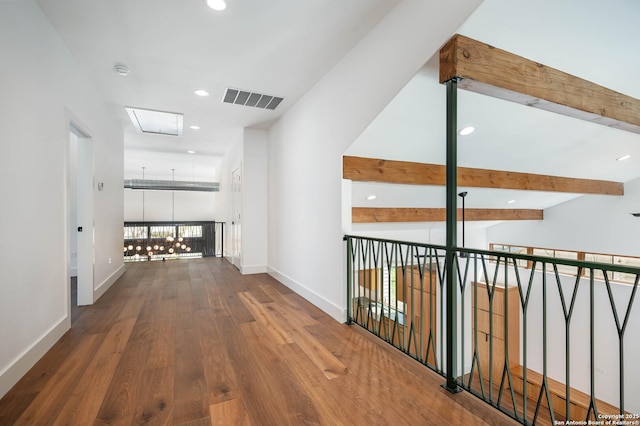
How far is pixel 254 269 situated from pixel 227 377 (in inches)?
136

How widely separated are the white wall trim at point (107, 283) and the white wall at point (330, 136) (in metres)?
2.45

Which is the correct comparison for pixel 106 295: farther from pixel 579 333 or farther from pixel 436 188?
pixel 579 333

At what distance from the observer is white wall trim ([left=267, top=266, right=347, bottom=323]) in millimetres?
3014

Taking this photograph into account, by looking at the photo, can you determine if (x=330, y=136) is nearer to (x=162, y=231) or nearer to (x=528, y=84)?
(x=528, y=84)

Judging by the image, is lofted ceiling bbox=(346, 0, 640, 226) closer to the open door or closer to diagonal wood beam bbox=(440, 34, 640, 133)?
diagonal wood beam bbox=(440, 34, 640, 133)

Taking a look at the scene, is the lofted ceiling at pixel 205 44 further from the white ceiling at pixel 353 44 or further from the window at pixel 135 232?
the window at pixel 135 232

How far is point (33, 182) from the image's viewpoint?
7.34 ft

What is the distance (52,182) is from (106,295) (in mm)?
2083

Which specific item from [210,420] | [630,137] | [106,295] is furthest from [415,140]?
[106,295]

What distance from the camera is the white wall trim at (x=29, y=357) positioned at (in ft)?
6.00

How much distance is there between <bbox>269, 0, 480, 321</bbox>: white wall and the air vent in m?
0.33

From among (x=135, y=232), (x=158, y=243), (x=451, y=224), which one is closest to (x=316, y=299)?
(x=451, y=224)

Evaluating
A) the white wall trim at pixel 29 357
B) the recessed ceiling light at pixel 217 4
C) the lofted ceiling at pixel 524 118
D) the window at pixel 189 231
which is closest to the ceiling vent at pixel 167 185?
the window at pixel 189 231

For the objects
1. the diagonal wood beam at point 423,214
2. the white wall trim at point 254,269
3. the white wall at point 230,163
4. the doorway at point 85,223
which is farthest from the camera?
the white wall at point 230,163
